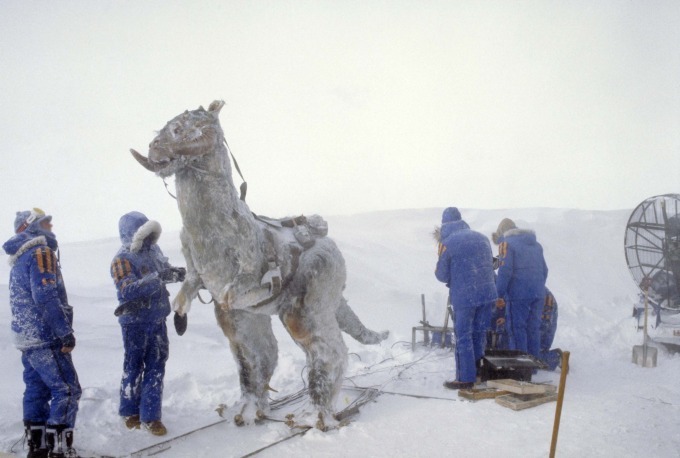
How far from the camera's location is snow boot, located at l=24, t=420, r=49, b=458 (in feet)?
12.1

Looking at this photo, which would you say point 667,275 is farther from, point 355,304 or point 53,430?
point 53,430

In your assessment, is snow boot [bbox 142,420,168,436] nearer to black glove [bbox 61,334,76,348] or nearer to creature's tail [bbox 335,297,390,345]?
black glove [bbox 61,334,76,348]

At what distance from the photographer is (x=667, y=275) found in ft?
27.6

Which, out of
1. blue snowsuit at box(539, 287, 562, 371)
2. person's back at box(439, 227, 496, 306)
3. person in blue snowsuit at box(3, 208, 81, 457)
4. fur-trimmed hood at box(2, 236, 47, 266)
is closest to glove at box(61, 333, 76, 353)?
person in blue snowsuit at box(3, 208, 81, 457)

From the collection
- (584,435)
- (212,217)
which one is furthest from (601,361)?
(212,217)

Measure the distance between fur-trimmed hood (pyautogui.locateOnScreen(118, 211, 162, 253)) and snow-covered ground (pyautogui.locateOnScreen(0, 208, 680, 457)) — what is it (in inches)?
62.2

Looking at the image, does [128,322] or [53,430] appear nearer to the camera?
[53,430]

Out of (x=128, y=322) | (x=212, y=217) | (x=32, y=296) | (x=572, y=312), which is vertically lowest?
(x=572, y=312)

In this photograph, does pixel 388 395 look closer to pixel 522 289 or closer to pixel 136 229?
pixel 522 289

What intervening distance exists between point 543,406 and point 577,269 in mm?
15160

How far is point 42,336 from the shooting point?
3811 mm

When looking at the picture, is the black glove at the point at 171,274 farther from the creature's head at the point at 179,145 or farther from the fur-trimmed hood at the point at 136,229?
the creature's head at the point at 179,145

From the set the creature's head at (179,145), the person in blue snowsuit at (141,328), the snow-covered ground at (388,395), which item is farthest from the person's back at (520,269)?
the creature's head at (179,145)

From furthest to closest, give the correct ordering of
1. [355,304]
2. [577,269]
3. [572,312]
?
[577,269] < [572,312] < [355,304]
